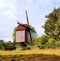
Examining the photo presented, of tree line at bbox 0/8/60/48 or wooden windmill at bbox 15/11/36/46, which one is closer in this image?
wooden windmill at bbox 15/11/36/46

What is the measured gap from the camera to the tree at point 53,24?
6512 centimetres

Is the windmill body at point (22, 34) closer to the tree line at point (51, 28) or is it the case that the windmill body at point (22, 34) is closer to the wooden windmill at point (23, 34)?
the wooden windmill at point (23, 34)

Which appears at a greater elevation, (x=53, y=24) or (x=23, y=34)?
(x=53, y=24)

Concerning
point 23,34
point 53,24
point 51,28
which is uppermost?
point 53,24

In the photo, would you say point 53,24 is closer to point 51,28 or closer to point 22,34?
point 51,28

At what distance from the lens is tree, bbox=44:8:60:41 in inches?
2564

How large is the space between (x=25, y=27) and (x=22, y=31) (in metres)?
1.16

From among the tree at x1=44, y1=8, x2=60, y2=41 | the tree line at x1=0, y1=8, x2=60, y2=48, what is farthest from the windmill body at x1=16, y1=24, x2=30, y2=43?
the tree at x1=44, y1=8, x2=60, y2=41

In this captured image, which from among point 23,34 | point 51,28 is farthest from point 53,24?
point 23,34

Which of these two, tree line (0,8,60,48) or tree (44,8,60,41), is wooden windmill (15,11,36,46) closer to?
tree line (0,8,60,48)

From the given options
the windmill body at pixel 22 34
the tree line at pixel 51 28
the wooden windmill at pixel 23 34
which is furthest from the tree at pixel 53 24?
the windmill body at pixel 22 34

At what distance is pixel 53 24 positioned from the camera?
66750 mm

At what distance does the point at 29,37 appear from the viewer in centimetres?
6375

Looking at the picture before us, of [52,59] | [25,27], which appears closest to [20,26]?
[25,27]
